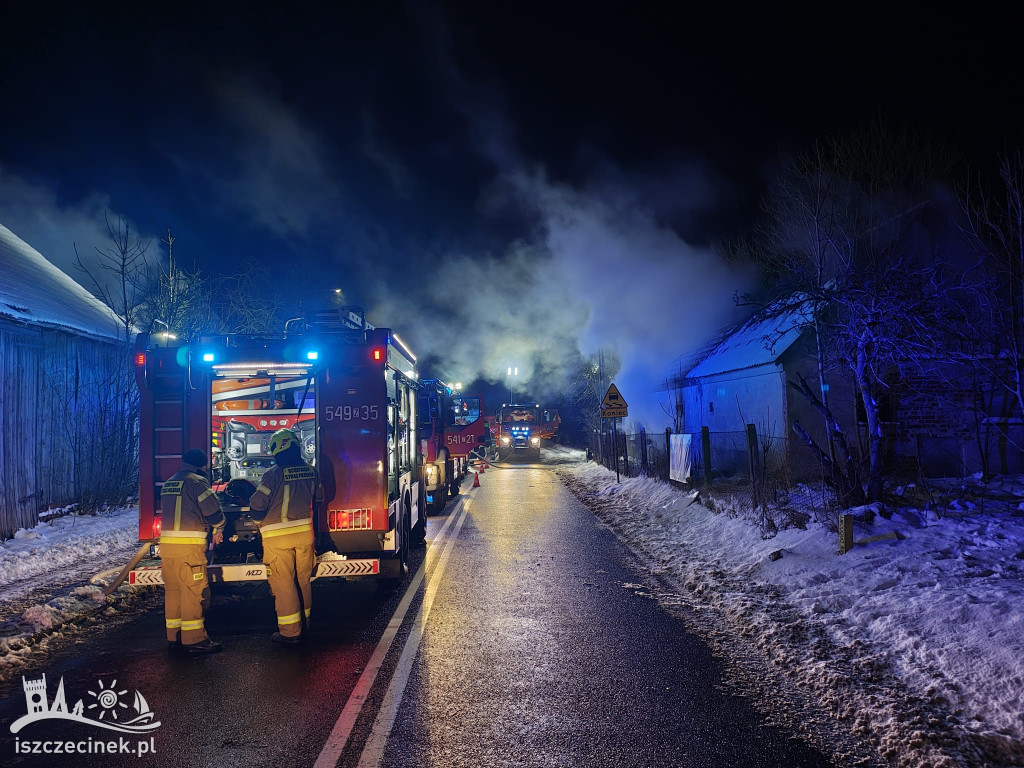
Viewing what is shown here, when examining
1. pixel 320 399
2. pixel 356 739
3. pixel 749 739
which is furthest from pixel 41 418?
pixel 749 739

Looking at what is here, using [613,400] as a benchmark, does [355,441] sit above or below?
below

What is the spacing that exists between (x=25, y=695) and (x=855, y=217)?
477 inches

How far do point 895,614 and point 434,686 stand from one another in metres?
3.90

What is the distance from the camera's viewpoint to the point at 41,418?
39.3 ft

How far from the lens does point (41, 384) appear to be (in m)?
12.0

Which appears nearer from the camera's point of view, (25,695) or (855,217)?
(25,695)

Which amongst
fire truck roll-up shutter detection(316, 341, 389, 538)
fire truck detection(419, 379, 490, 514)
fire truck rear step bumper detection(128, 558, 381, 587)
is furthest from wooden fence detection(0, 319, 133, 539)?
fire truck roll-up shutter detection(316, 341, 389, 538)

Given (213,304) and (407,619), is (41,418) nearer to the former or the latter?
(213,304)

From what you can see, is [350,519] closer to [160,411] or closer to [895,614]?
[160,411]

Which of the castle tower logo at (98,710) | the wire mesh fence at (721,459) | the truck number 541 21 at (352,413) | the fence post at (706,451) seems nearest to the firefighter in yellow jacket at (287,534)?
the truck number 541 21 at (352,413)

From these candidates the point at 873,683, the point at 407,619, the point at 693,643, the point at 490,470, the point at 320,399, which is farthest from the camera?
the point at 490,470

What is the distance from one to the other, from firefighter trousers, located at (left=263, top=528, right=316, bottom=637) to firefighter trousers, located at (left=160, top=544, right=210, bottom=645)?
567mm

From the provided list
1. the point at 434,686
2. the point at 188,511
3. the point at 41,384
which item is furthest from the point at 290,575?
the point at 41,384

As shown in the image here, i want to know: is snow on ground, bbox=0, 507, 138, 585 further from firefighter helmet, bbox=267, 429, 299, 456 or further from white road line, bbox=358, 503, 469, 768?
white road line, bbox=358, 503, 469, 768
